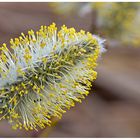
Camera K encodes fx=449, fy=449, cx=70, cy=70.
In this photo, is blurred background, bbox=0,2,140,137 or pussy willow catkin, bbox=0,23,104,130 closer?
pussy willow catkin, bbox=0,23,104,130

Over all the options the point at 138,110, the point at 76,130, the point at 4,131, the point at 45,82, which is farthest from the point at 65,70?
the point at 138,110

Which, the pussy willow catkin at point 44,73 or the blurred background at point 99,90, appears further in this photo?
the blurred background at point 99,90

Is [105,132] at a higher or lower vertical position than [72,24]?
lower

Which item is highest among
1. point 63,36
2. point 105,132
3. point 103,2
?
point 103,2

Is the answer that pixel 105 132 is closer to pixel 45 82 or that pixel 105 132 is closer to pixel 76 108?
pixel 76 108

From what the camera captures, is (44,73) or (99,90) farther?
(99,90)

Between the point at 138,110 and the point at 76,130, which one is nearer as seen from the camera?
the point at 76,130

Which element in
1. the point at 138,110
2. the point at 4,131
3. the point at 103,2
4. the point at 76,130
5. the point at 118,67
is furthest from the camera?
the point at 118,67

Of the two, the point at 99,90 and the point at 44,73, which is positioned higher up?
the point at 44,73
